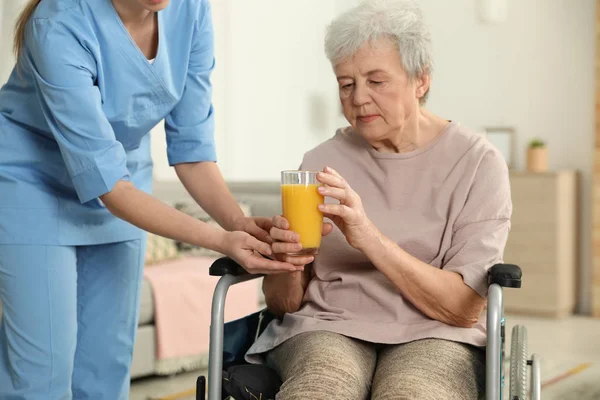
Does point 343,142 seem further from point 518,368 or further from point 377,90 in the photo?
point 518,368

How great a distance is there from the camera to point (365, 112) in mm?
1838

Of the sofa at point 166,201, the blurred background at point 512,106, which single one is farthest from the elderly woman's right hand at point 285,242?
the blurred background at point 512,106

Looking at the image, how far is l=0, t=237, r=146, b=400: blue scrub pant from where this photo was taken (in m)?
1.71

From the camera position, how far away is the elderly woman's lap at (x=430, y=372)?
4.94ft

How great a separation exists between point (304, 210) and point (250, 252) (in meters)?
0.17

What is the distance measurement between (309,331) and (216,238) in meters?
0.31

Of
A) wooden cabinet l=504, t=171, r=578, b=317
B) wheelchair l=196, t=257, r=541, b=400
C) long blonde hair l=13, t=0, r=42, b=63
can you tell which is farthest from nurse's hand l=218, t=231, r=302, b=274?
wooden cabinet l=504, t=171, r=578, b=317

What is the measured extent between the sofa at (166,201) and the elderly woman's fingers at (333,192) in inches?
85.5

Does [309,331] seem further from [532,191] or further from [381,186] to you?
[532,191]

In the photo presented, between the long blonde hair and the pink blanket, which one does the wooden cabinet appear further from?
the long blonde hair

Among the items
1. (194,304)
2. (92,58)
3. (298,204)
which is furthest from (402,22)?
(194,304)

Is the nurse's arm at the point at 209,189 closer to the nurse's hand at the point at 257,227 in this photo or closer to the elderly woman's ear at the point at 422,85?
the nurse's hand at the point at 257,227

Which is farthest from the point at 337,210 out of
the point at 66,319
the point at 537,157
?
the point at 537,157

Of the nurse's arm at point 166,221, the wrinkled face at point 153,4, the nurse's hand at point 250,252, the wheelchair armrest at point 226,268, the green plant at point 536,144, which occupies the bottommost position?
the green plant at point 536,144
